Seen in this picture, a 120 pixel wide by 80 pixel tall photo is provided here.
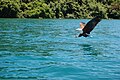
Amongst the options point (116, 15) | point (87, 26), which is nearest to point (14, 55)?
point (87, 26)

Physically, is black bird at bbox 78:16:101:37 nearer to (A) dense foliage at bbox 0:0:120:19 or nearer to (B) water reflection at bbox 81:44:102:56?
(B) water reflection at bbox 81:44:102:56

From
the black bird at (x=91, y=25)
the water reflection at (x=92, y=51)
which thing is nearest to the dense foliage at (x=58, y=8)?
the water reflection at (x=92, y=51)

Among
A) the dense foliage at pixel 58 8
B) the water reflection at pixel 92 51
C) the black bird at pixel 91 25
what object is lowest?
the dense foliage at pixel 58 8

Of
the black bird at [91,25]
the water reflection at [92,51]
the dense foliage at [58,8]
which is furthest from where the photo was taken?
the dense foliage at [58,8]

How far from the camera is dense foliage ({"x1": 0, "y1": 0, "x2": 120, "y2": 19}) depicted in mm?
101600

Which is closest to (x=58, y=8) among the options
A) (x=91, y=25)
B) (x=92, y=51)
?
(x=92, y=51)

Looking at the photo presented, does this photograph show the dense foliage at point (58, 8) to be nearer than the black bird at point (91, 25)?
No

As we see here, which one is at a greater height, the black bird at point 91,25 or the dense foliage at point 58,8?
the black bird at point 91,25

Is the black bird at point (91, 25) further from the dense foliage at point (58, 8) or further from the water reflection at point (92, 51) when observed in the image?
the dense foliage at point (58, 8)

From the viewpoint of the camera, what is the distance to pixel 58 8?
115 metres

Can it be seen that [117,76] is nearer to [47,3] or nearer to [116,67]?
[116,67]

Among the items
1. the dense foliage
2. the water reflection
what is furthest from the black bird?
the dense foliage

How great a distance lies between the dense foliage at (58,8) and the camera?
10160 centimetres

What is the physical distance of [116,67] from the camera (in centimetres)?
1405
